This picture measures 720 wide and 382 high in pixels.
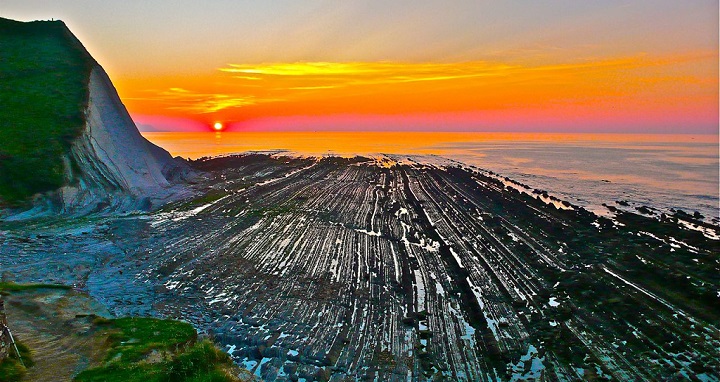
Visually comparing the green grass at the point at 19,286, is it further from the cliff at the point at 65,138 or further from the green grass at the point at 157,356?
the cliff at the point at 65,138

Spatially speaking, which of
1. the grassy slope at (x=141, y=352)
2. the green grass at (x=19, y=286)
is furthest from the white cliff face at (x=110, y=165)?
the grassy slope at (x=141, y=352)

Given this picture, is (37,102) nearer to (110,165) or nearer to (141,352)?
(110,165)

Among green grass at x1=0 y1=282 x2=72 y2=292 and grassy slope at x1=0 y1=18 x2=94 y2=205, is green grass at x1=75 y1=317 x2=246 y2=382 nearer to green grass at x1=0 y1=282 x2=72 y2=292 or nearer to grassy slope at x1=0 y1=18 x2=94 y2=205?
green grass at x1=0 y1=282 x2=72 y2=292

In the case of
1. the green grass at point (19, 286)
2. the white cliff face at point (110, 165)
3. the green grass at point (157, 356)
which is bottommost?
the green grass at point (157, 356)

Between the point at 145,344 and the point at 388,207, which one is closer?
the point at 145,344

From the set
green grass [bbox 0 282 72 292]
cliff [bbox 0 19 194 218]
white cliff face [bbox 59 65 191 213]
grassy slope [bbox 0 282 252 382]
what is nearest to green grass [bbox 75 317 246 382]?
grassy slope [bbox 0 282 252 382]

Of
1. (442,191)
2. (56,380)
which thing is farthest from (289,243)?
(442,191)

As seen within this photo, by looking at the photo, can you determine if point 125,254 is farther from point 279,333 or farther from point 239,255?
point 279,333
